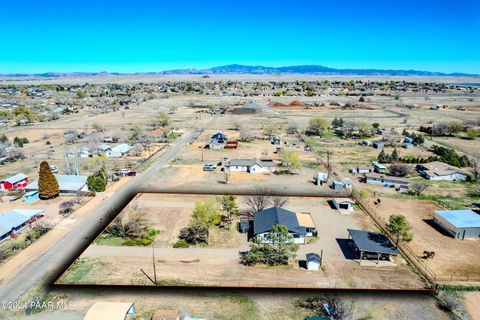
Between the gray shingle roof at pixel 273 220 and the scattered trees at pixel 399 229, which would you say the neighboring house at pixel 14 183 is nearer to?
the gray shingle roof at pixel 273 220

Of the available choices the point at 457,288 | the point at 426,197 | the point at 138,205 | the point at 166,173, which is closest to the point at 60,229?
the point at 138,205

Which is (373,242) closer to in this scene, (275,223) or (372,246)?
(372,246)

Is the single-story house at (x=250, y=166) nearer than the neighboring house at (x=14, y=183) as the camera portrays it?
No

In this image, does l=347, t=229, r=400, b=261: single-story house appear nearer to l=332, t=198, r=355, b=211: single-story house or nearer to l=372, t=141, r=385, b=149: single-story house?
l=332, t=198, r=355, b=211: single-story house

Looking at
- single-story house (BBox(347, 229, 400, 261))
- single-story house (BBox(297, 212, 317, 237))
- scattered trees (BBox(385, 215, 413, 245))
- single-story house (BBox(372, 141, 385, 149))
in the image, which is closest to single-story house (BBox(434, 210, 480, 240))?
scattered trees (BBox(385, 215, 413, 245))

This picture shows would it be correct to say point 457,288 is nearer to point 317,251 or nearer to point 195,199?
point 317,251

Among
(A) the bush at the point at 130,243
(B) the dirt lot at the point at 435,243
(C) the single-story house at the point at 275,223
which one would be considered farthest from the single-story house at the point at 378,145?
(A) the bush at the point at 130,243

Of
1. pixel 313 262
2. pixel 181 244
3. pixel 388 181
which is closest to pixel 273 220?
pixel 313 262
